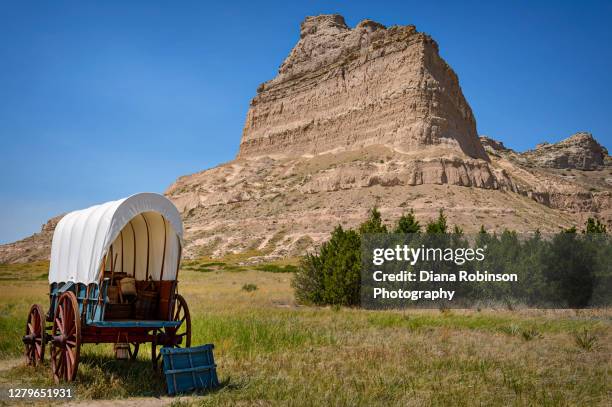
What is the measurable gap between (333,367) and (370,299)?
16294mm

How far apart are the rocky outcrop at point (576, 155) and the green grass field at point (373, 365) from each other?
175m

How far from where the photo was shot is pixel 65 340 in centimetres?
878

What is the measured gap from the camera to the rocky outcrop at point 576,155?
179 m

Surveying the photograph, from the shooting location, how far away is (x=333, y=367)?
34.3ft

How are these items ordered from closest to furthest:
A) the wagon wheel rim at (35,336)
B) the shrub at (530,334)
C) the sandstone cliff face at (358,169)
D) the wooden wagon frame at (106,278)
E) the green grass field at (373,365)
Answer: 1. the green grass field at (373,365)
2. the wooden wagon frame at (106,278)
3. the wagon wheel rim at (35,336)
4. the shrub at (530,334)
5. the sandstone cliff face at (358,169)

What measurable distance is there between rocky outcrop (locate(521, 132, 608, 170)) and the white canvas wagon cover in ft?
596

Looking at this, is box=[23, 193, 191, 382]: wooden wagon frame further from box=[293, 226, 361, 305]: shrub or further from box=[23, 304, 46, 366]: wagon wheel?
box=[293, 226, 361, 305]: shrub

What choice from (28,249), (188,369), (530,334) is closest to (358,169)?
(28,249)

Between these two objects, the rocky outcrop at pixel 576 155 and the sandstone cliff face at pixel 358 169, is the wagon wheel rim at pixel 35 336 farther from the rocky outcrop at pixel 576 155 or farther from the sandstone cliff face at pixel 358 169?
the rocky outcrop at pixel 576 155

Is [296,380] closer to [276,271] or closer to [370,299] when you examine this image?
[370,299]

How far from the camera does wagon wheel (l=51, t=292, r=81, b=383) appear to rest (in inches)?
336

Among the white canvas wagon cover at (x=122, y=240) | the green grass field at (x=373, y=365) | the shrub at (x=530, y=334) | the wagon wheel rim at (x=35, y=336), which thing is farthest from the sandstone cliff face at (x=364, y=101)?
the wagon wheel rim at (x=35, y=336)

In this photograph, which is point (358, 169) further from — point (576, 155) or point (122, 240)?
point (576, 155)

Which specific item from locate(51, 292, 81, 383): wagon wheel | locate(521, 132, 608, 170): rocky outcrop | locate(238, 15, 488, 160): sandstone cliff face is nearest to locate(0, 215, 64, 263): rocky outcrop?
locate(238, 15, 488, 160): sandstone cliff face
